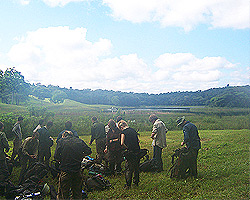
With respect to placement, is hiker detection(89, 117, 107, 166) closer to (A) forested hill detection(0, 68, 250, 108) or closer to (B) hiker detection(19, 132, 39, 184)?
(B) hiker detection(19, 132, 39, 184)

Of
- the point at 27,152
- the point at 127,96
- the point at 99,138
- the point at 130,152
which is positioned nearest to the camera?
the point at 130,152

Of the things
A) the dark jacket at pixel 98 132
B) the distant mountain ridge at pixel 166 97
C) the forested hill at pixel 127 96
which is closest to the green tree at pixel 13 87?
the forested hill at pixel 127 96

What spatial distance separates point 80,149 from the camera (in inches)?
192

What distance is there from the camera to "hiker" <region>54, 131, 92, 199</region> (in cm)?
475

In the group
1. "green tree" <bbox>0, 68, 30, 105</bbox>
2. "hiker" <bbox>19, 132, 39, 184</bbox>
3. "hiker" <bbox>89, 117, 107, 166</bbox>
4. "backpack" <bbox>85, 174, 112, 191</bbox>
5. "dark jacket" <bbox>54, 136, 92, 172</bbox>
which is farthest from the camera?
"green tree" <bbox>0, 68, 30, 105</bbox>

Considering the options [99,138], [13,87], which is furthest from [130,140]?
[13,87]

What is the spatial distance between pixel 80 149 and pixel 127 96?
11751 cm

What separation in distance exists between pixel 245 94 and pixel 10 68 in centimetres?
8395

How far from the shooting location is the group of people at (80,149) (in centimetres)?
480

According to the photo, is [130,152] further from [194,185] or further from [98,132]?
[98,132]

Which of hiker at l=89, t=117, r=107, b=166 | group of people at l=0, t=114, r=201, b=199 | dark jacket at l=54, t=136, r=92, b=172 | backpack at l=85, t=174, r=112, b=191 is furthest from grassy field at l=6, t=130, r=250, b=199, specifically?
dark jacket at l=54, t=136, r=92, b=172

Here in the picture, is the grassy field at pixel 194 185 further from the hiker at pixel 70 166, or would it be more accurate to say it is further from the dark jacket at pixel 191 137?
the hiker at pixel 70 166

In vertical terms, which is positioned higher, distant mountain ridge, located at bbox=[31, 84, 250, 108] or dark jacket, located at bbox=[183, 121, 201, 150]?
distant mountain ridge, located at bbox=[31, 84, 250, 108]

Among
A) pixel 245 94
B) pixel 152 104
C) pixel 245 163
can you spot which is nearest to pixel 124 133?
pixel 245 163
